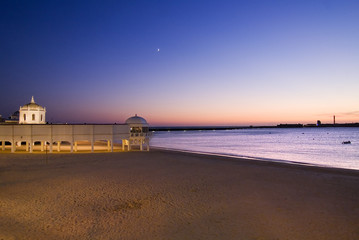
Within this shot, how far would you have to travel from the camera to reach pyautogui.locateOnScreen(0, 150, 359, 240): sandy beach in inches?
349

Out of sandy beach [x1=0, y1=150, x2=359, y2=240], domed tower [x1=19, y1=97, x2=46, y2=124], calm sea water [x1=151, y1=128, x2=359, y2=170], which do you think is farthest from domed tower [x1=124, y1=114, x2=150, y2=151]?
domed tower [x1=19, y1=97, x2=46, y2=124]

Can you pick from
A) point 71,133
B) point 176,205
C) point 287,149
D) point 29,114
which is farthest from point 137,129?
point 287,149

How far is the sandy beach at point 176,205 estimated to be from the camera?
888cm

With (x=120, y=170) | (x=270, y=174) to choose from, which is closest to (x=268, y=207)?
(x=270, y=174)

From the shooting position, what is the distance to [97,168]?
21.3 meters

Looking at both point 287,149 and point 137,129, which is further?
point 287,149

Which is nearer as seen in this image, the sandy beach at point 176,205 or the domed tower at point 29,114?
the sandy beach at point 176,205

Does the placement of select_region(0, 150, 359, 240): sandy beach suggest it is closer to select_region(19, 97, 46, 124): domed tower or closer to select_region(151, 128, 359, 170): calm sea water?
select_region(151, 128, 359, 170): calm sea water

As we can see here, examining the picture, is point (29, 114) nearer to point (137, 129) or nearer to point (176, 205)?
point (137, 129)

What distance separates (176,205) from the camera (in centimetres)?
1175

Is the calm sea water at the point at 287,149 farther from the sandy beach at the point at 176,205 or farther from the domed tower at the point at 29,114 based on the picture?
the domed tower at the point at 29,114

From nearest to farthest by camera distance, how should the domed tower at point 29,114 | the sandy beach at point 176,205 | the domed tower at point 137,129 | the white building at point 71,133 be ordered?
the sandy beach at point 176,205, the white building at point 71,133, the domed tower at point 137,129, the domed tower at point 29,114

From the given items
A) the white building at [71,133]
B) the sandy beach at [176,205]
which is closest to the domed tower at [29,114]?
the white building at [71,133]

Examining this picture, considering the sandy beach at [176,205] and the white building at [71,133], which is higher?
the white building at [71,133]
